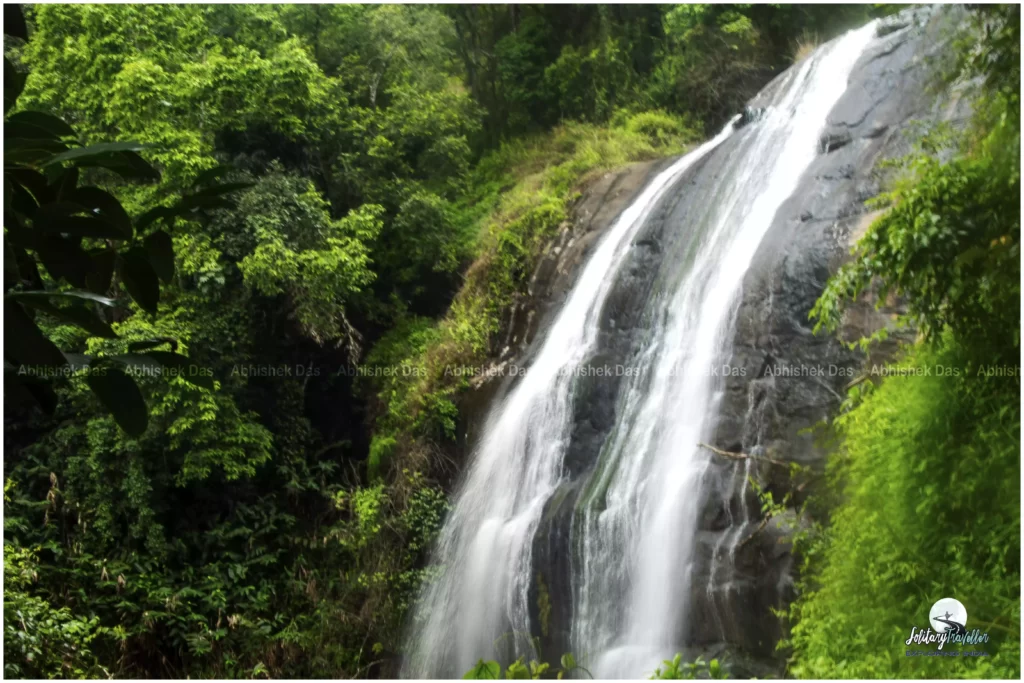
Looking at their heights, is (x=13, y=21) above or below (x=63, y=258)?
above

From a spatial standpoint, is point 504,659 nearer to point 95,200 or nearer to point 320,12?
point 95,200

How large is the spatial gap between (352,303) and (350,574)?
5.60 feet

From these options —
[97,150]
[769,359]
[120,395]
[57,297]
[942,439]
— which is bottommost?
[942,439]

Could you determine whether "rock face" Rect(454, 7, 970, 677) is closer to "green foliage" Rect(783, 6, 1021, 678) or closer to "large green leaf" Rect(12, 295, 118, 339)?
"green foliage" Rect(783, 6, 1021, 678)

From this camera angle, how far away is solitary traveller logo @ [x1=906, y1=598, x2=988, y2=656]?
2.75 metres

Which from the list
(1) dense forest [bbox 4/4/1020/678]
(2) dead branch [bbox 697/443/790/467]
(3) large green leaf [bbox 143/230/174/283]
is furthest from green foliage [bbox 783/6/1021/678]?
(3) large green leaf [bbox 143/230/174/283]

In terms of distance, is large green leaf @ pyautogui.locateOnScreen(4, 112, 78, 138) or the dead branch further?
the dead branch

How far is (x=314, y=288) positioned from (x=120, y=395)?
4.36 m

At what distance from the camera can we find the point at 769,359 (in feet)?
11.7

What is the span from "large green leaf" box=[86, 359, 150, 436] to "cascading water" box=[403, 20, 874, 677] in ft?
9.11

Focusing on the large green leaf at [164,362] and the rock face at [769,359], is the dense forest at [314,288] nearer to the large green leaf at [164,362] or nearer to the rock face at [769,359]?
the rock face at [769,359]

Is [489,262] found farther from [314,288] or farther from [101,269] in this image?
[101,269]

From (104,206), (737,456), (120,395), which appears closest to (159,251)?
(104,206)

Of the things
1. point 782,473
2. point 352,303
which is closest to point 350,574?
point 352,303
